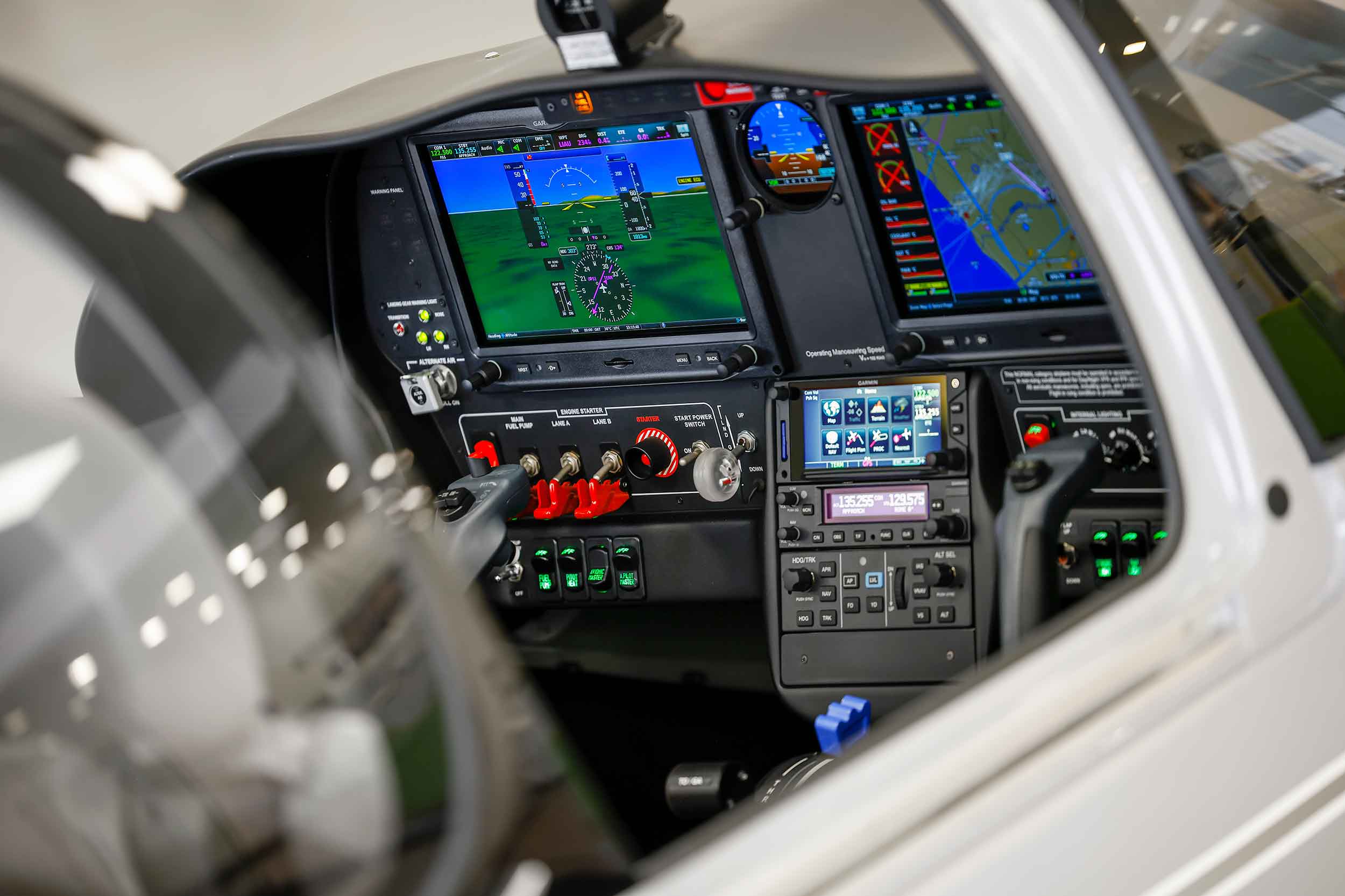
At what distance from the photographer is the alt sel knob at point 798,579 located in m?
2.25

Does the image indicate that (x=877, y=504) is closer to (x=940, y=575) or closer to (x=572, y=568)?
(x=940, y=575)

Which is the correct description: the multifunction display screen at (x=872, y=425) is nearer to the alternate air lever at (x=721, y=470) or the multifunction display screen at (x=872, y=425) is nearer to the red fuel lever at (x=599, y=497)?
the alternate air lever at (x=721, y=470)

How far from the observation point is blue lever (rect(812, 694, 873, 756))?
178 cm

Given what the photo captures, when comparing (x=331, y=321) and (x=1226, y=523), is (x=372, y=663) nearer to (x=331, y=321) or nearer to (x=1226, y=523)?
(x=1226, y=523)

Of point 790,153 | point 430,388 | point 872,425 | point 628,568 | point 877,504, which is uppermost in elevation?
point 790,153

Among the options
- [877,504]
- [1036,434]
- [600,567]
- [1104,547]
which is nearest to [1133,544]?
[1104,547]

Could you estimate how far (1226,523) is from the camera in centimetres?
98

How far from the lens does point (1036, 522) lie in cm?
138

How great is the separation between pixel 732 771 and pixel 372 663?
47.7 inches

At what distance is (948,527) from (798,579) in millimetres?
288

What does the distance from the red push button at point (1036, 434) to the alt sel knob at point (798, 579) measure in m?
0.44

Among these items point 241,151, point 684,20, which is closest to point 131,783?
point 684,20

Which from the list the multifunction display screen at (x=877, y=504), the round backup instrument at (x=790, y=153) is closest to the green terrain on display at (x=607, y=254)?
the round backup instrument at (x=790, y=153)

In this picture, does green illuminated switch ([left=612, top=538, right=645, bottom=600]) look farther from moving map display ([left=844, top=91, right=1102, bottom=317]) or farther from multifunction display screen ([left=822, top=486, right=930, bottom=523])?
moving map display ([left=844, top=91, right=1102, bottom=317])
